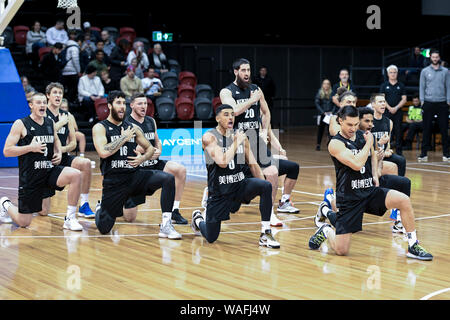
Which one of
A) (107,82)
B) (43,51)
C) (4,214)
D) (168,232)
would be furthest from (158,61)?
(168,232)

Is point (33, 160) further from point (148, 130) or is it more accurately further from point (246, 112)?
point (246, 112)

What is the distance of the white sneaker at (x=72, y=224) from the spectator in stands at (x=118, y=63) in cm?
986

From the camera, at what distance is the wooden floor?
545 cm

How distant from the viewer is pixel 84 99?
53.9 feet

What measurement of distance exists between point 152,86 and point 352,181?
36.2 feet

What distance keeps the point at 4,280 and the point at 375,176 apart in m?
3.48

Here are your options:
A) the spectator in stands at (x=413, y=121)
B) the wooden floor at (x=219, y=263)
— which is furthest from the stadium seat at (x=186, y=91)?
the wooden floor at (x=219, y=263)

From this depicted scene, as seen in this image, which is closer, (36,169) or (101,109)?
(36,169)

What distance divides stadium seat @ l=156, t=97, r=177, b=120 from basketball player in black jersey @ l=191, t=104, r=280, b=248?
9.91 meters

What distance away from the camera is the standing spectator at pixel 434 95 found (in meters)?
14.4

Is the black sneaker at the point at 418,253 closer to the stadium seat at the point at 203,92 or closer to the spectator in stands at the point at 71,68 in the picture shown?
the spectator in stands at the point at 71,68

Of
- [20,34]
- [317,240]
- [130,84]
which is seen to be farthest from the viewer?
[20,34]

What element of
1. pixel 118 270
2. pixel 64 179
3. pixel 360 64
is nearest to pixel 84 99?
pixel 64 179

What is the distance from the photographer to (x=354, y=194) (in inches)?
264
